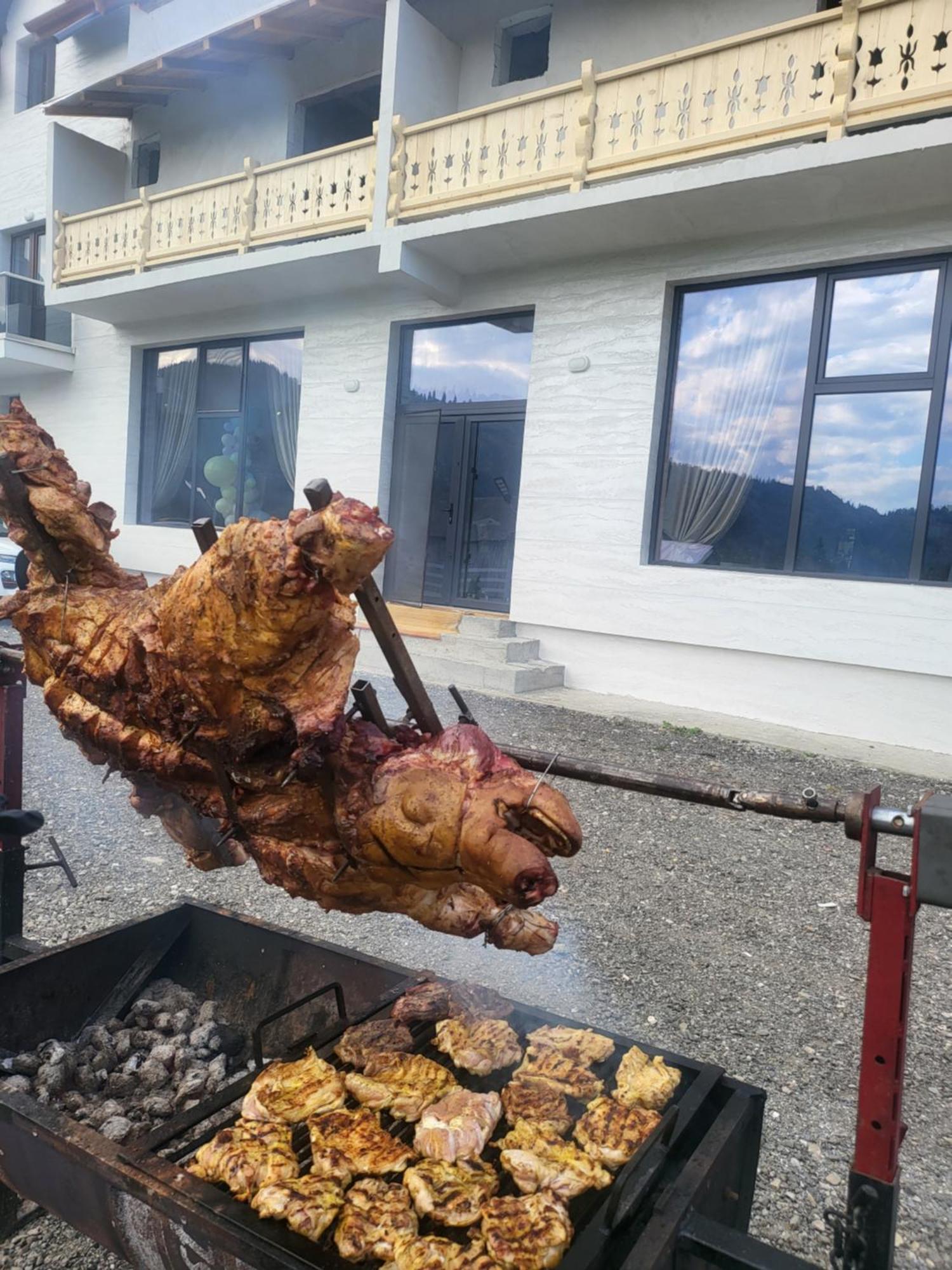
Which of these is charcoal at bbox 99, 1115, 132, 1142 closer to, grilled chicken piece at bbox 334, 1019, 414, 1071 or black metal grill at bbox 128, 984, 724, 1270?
black metal grill at bbox 128, 984, 724, 1270

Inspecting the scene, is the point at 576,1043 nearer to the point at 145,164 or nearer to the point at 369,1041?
the point at 369,1041

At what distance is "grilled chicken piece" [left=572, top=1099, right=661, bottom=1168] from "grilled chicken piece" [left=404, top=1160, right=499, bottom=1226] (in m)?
0.22

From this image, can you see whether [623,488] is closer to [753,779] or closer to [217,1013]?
[753,779]

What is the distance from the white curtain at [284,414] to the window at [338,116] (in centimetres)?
308

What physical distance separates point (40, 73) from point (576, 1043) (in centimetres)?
2036

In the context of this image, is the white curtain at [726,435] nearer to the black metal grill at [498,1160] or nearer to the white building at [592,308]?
the white building at [592,308]

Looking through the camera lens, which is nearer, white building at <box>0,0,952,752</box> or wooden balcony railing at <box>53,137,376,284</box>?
white building at <box>0,0,952,752</box>

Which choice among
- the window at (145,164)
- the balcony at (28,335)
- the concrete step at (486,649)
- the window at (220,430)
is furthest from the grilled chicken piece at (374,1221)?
the window at (145,164)

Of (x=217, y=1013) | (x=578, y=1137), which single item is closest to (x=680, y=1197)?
(x=578, y=1137)

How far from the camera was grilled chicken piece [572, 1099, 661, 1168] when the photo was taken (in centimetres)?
182

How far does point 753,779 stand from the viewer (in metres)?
6.20

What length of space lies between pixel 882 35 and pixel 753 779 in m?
6.09

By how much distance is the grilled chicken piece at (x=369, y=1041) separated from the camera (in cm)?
209

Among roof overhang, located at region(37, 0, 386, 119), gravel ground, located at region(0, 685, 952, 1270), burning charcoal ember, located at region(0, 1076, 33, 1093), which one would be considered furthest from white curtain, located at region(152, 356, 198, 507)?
burning charcoal ember, located at region(0, 1076, 33, 1093)
